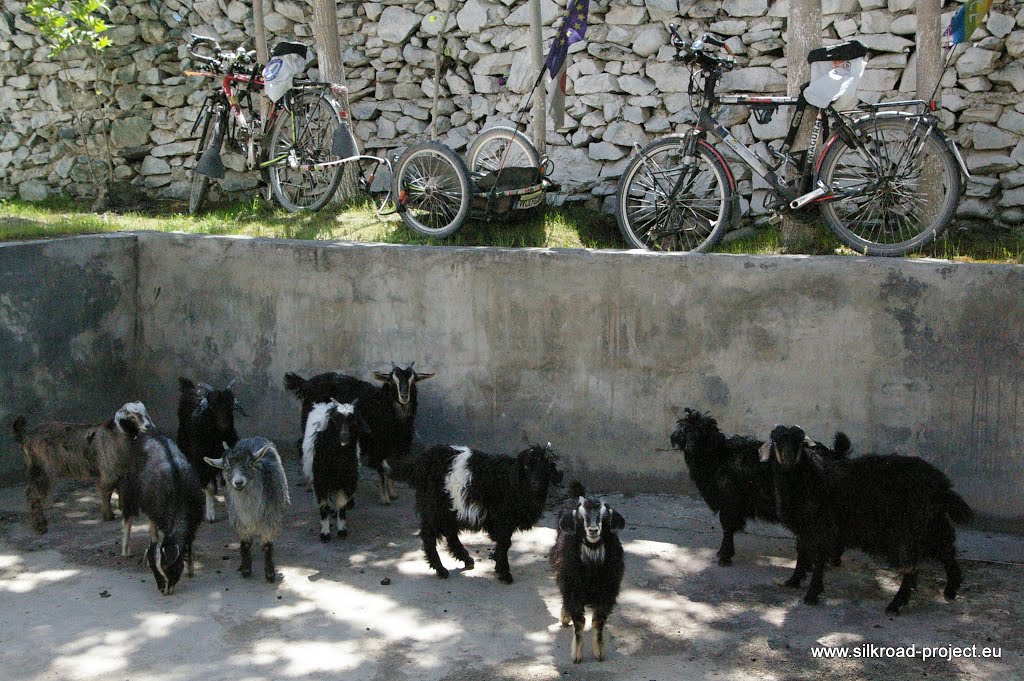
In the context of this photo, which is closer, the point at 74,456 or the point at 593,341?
the point at 74,456

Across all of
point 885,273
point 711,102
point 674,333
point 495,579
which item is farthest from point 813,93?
point 495,579

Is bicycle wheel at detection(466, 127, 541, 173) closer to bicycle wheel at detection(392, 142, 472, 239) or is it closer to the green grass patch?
bicycle wheel at detection(392, 142, 472, 239)

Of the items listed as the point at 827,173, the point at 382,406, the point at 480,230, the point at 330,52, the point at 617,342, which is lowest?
the point at 382,406

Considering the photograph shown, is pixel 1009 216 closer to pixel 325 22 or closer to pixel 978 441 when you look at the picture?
pixel 978 441

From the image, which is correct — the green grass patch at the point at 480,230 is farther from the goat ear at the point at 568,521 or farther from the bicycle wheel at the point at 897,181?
the goat ear at the point at 568,521

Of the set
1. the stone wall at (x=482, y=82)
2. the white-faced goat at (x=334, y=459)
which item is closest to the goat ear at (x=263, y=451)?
the white-faced goat at (x=334, y=459)

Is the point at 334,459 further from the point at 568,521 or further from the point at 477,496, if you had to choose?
the point at 568,521

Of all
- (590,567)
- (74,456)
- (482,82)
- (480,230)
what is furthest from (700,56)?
(74,456)

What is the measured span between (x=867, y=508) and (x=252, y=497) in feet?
11.2

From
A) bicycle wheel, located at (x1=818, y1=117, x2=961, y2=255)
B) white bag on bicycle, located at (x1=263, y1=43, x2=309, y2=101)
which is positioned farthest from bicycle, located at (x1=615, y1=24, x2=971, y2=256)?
white bag on bicycle, located at (x1=263, y1=43, x2=309, y2=101)

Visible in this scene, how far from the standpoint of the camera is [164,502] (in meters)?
5.57

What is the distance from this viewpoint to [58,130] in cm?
1182

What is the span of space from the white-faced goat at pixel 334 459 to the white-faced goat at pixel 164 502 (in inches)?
29.1

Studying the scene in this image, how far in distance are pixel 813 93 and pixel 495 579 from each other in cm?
403
